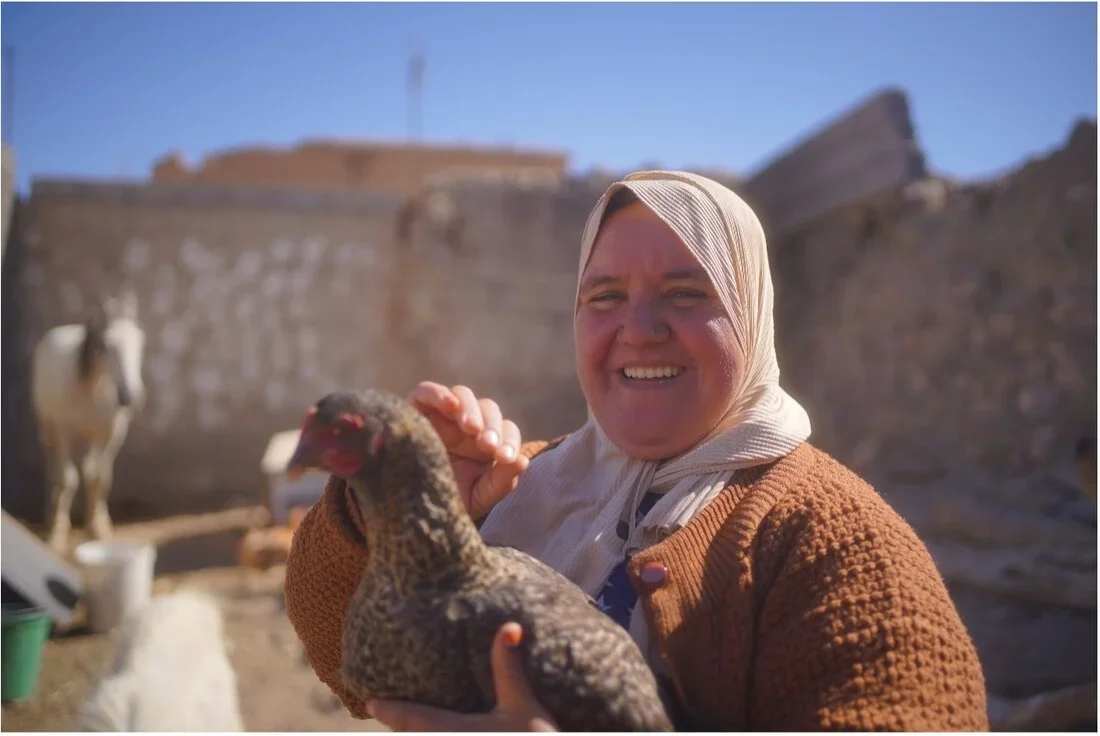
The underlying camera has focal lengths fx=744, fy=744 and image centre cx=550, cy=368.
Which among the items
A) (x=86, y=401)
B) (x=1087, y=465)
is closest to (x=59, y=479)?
(x=86, y=401)

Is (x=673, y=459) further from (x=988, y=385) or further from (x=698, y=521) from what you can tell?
(x=988, y=385)

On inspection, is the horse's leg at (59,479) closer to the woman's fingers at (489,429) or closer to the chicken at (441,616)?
the woman's fingers at (489,429)

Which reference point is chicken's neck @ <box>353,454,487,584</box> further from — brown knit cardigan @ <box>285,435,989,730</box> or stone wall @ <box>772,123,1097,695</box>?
stone wall @ <box>772,123,1097,695</box>

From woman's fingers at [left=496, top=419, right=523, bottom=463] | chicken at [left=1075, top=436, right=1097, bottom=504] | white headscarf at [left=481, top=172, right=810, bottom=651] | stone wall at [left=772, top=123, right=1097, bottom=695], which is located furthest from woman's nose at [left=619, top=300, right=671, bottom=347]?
chicken at [left=1075, top=436, right=1097, bottom=504]

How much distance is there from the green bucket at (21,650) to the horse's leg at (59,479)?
10.8 ft

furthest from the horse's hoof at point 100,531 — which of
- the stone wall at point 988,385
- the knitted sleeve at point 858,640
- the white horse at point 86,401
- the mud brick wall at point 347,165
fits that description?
the mud brick wall at point 347,165

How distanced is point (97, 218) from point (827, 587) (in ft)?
30.0

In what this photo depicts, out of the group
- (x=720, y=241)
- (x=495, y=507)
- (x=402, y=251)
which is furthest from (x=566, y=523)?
(x=402, y=251)

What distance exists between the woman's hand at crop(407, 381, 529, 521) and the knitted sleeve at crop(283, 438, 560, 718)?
23 cm

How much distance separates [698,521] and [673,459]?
0.20 metres

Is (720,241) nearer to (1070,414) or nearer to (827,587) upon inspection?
(827,587)

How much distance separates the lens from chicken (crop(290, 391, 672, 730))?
3.48 feet

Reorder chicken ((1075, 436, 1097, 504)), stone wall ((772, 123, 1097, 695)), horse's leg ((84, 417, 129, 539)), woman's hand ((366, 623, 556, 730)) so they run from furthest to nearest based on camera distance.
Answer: horse's leg ((84, 417, 129, 539)) → chicken ((1075, 436, 1097, 504)) → stone wall ((772, 123, 1097, 695)) → woman's hand ((366, 623, 556, 730))

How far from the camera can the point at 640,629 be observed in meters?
1.27
